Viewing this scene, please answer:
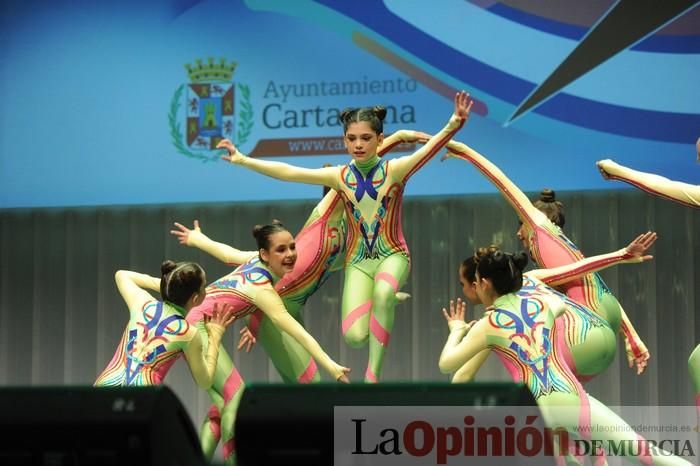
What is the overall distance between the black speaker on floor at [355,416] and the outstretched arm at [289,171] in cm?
249

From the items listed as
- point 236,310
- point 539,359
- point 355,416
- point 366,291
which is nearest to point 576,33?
point 366,291

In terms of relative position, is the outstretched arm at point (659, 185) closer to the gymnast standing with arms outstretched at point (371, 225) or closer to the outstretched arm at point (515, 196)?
the outstretched arm at point (515, 196)

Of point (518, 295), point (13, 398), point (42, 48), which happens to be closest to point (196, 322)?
point (518, 295)

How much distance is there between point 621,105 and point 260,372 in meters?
2.75

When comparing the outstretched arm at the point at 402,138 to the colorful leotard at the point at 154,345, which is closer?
the colorful leotard at the point at 154,345

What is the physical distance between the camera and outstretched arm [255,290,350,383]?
4273 millimetres

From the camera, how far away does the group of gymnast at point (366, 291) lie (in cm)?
389

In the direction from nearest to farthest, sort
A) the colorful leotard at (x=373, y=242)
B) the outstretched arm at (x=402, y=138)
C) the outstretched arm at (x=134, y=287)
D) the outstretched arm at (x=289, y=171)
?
the outstretched arm at (x=134, y=287), the colorful leotard at (x=373, y=242), the outstretched arm at (x=289, y=171), the outstretched arm at (x=402, y=138)

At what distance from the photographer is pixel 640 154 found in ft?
20.2

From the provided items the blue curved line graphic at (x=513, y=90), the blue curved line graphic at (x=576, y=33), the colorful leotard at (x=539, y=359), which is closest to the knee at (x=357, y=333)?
the colorful leotard at (x=539, y=359)

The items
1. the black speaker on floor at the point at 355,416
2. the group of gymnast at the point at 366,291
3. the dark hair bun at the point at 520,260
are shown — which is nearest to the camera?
the black speaker on floor at the point at 355,416

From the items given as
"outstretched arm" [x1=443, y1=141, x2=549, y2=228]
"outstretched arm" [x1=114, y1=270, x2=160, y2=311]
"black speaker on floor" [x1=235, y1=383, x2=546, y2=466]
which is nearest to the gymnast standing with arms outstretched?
"outstretched arm" [x1=443, y1=141, x2=549, y2=228]

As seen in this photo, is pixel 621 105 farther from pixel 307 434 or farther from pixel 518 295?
pixel 307 434

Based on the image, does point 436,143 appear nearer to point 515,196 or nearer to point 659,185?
point 515,196
